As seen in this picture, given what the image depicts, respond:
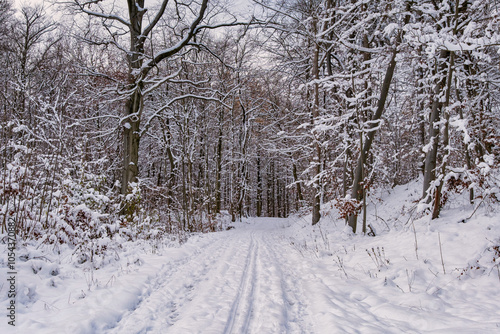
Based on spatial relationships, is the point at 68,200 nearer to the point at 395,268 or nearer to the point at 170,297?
the point at 170,297

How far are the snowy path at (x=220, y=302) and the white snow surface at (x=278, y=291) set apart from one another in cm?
1

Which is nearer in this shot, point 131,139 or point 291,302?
point 291,302

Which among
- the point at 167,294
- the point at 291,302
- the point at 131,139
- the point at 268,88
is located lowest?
the point at 291,302

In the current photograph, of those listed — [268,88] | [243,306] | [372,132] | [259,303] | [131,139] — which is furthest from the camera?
[268,88]

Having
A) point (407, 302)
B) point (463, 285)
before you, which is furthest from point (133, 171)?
point (463, 285)

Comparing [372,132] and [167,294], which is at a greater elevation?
[372,132]

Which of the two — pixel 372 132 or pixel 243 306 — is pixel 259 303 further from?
pixel 372 132

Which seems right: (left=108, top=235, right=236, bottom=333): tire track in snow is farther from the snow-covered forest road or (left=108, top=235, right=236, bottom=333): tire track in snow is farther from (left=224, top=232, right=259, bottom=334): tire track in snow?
(left=224, top=232, right=259, bottom=334): tire track in snow

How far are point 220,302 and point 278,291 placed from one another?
0.95 metres

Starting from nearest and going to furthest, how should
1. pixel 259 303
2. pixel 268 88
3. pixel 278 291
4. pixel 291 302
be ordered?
pixel 259 303
pixel 291 302
pixel 278 291
pixel 268 88

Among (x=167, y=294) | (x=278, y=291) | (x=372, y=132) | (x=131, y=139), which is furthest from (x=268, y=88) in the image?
(x=167, y=294)

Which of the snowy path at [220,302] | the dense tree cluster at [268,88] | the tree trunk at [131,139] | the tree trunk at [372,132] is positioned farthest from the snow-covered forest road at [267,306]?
the tree trunk at [131,139]

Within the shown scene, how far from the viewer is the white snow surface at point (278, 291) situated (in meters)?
2.81

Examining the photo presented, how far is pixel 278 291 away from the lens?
3898mm
